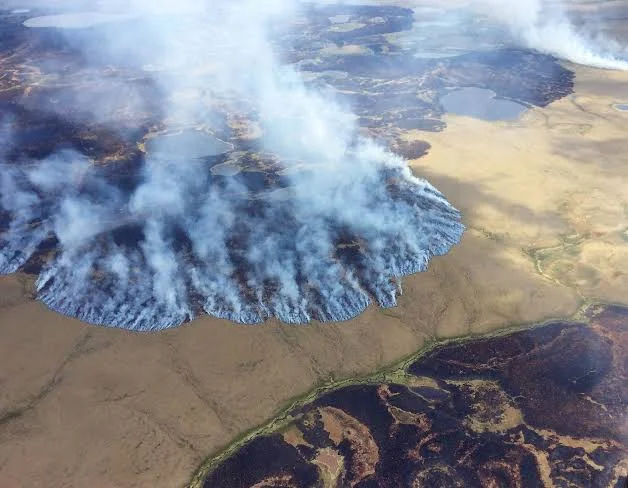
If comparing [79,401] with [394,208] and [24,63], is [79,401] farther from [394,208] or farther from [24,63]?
[24,63]

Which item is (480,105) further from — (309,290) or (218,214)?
(309,290)

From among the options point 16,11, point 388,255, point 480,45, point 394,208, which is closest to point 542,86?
point 480,45

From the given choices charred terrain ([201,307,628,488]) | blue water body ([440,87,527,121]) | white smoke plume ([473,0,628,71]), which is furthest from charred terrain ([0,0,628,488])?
white smoke plume ([473,0,628,71])

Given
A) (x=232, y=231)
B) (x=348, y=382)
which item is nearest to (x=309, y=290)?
(x=348, y=382)

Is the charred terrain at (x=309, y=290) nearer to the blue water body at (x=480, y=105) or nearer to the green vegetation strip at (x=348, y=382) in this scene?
the green vegetation strip at (x=348, y=382)

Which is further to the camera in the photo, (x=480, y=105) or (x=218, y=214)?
(x=480, y=105)

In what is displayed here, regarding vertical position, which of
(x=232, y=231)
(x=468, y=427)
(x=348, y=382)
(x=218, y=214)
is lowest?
(x=468, y=427)

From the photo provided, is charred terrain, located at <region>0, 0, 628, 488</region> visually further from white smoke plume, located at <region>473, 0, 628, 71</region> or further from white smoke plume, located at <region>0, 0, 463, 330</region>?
white smoke plume, located at <region>473, 0, 628, 71</region>
